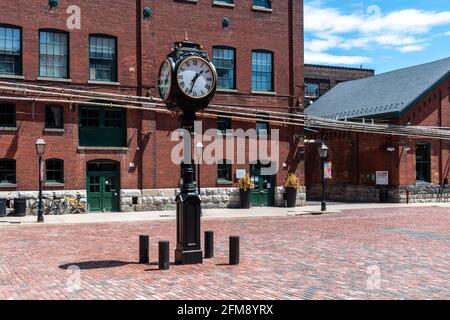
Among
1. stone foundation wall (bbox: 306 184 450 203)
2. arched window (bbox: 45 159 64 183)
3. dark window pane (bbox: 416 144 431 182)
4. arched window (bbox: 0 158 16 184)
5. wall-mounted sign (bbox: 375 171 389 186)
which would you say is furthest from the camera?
dark window pane (bbox: 416 144 431 182)

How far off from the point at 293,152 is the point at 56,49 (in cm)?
1445

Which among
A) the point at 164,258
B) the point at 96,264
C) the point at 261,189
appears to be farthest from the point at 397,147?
the point at 96,264

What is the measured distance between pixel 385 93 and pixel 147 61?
18.0 metres

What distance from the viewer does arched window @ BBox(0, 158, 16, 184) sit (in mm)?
25297

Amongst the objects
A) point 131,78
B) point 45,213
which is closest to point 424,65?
point 131,78

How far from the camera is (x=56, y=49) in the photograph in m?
26.7

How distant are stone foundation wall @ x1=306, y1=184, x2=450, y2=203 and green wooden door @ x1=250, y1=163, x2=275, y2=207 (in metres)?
7.93

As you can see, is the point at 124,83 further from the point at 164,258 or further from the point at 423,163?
the point at 423,163

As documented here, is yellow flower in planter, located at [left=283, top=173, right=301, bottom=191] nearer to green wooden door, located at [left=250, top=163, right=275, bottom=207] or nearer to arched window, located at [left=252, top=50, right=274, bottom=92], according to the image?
green wooden door, located at [left=250, top=163, right=275, bottom=207]

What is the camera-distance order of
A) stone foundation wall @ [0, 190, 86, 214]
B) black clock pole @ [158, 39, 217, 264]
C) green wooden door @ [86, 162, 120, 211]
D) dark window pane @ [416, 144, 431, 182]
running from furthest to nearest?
1. dark window pane @ [416, 144, 431, 182]
2. green wooden door @ [86, 162, 120, 211]
3. stone foundation wall @ [0, 190, 86, 214]
4. black clock pole @ [158, 39, 217, 264]

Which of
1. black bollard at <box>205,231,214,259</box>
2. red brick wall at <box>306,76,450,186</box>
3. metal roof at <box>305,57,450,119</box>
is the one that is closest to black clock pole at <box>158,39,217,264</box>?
black bollard at <box>205,231,214,259</box>

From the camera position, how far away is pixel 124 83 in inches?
1099

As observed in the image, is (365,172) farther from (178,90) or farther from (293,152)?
(178,90)

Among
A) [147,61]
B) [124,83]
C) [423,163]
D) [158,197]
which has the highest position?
[147,61]
